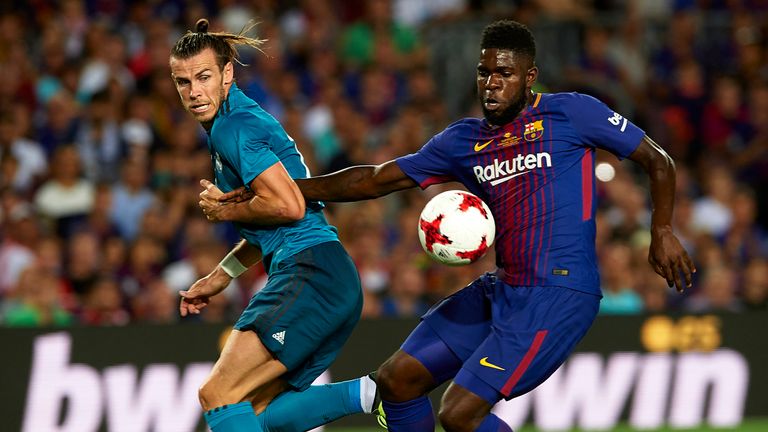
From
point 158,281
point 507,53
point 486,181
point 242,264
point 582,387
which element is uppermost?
point 507,53

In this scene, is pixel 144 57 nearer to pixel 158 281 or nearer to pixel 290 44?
pixel 290 44

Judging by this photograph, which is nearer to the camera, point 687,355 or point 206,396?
point 206,396

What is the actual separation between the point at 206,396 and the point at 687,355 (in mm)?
5483

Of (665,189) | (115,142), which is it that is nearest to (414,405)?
(665,189)

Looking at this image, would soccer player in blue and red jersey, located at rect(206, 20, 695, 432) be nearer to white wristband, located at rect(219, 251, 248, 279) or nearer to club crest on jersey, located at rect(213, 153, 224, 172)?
club crest on jersey, located at rect(213, 153, 224, 172)

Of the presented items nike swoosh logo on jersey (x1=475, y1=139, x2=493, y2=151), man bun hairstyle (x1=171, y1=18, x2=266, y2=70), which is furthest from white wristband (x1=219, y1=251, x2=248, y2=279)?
nike swoosh logo on jersey (x1=475, y1=139, x2=493, y2=151)

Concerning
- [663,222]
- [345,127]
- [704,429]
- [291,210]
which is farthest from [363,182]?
[345,127]

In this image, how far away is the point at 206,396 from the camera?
5.65 meters

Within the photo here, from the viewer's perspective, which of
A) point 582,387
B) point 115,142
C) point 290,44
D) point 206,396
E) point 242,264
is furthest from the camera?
point 290,44

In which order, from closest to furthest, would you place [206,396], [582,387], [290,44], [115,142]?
[206,396] → [582,387] → [115,142] → [290,44]

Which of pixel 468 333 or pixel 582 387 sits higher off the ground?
pixel 468 333

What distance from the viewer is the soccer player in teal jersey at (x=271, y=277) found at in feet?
18.6

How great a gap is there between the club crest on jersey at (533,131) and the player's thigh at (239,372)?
1588mm

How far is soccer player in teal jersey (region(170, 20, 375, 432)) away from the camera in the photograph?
5660 millimetres
